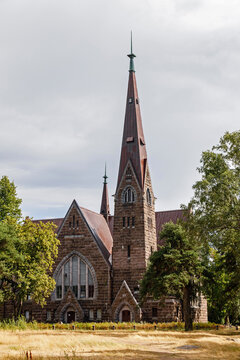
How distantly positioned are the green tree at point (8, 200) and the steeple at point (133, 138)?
48.0ft

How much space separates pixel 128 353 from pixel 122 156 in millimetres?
42018

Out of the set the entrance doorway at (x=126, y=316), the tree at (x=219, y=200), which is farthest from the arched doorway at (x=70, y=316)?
the tree at (x=219, y=200)

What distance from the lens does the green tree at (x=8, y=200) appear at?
47875 millimetres

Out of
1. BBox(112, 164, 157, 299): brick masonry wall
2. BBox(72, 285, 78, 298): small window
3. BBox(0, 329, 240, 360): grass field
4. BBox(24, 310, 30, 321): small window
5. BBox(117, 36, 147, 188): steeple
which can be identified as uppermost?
BBox(117, 36, 147, 188): steeple

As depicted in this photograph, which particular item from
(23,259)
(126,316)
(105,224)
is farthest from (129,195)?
(23,259)

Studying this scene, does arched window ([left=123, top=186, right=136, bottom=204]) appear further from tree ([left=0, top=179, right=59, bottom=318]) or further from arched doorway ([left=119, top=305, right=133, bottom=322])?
tree ([left=0, top=179, right=59, bottom=318])

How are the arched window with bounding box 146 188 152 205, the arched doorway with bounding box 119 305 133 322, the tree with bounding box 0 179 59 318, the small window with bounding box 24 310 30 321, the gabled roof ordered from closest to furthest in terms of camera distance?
the tree with bounding box 0 179 59 318 < the arched doorway with bounding box 119 305 133 322 < the small window with bounding box 24 310 30 321 < the gabled roof < the arched window with bounding box 146 188 152 205

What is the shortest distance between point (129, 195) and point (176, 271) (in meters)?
17.7

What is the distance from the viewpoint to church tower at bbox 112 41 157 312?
5478 centimetres

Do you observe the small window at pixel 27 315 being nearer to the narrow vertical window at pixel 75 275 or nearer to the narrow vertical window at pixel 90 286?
the narrow vertical window at pixel 75 275

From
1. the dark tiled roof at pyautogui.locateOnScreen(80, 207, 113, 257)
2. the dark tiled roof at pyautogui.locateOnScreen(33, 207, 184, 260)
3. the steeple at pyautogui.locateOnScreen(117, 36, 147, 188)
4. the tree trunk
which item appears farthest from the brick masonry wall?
the tree trunk

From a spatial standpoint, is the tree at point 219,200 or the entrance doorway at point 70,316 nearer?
the tree at point 219,200

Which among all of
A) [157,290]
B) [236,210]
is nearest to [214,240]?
[236,210]

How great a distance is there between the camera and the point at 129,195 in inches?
2283
